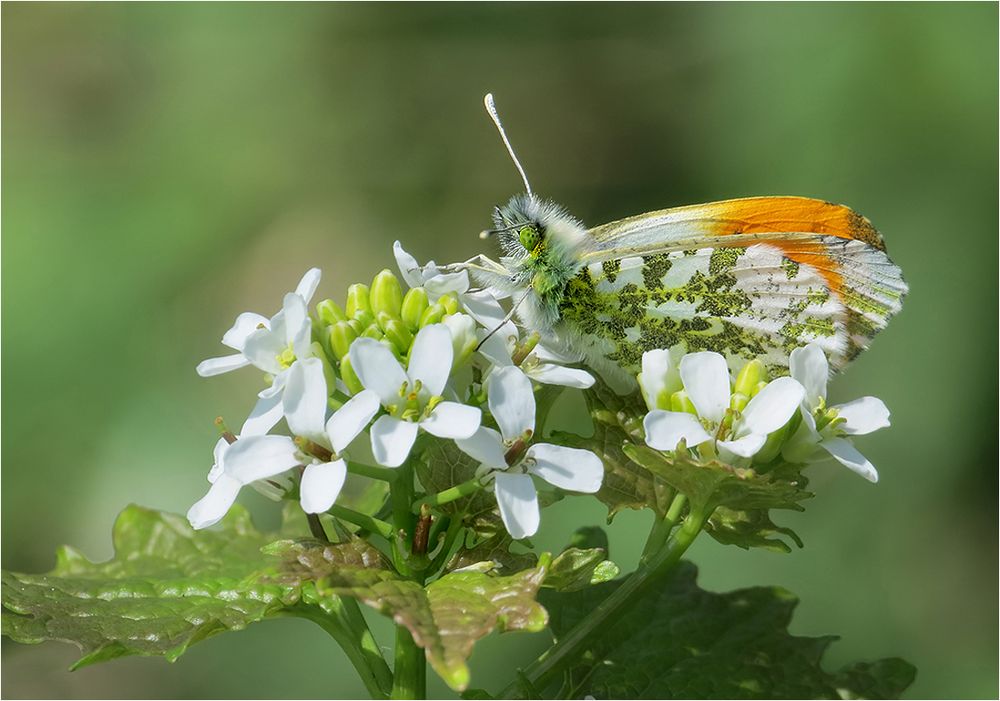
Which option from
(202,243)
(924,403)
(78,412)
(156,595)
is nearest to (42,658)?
(78,412)

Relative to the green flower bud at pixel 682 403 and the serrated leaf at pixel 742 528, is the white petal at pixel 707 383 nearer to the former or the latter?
the green flower bud at pixel 682 403

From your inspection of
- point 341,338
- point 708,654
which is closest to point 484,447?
point 341,338

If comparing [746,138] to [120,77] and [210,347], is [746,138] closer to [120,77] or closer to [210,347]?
[210,347]

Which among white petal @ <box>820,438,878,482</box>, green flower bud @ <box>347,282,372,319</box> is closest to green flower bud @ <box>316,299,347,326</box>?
green flower bud @ <box>347,282,372,319</box>

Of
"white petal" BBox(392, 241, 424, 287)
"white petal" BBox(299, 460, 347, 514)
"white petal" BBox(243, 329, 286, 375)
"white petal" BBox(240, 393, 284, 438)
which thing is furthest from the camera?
"white petal" BBox(392, 241, 424, 287)

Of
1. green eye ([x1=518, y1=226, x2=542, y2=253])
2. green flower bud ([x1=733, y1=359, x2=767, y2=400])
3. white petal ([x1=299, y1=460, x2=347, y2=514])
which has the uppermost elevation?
green eye ([x1=518, y1=226, x2=542, y2=253])

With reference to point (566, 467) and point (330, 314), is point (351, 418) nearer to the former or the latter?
point (330, 314)

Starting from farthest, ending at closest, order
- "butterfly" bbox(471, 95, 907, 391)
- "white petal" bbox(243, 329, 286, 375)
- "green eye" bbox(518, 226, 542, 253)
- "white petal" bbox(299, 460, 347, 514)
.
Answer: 1. "green eye" bbox(518, 226, 542, 253)
2. "butterfly" bbox(471, 95, 907, 391)
3. "white petal" bbox(243, 329, 286, 375)
4. "white petal" bbox(299, 460, 347, 514)

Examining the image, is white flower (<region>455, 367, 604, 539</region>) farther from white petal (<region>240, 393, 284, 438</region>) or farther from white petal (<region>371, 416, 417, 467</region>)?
white petal (<region>240, 393, 284, 438</region>)
